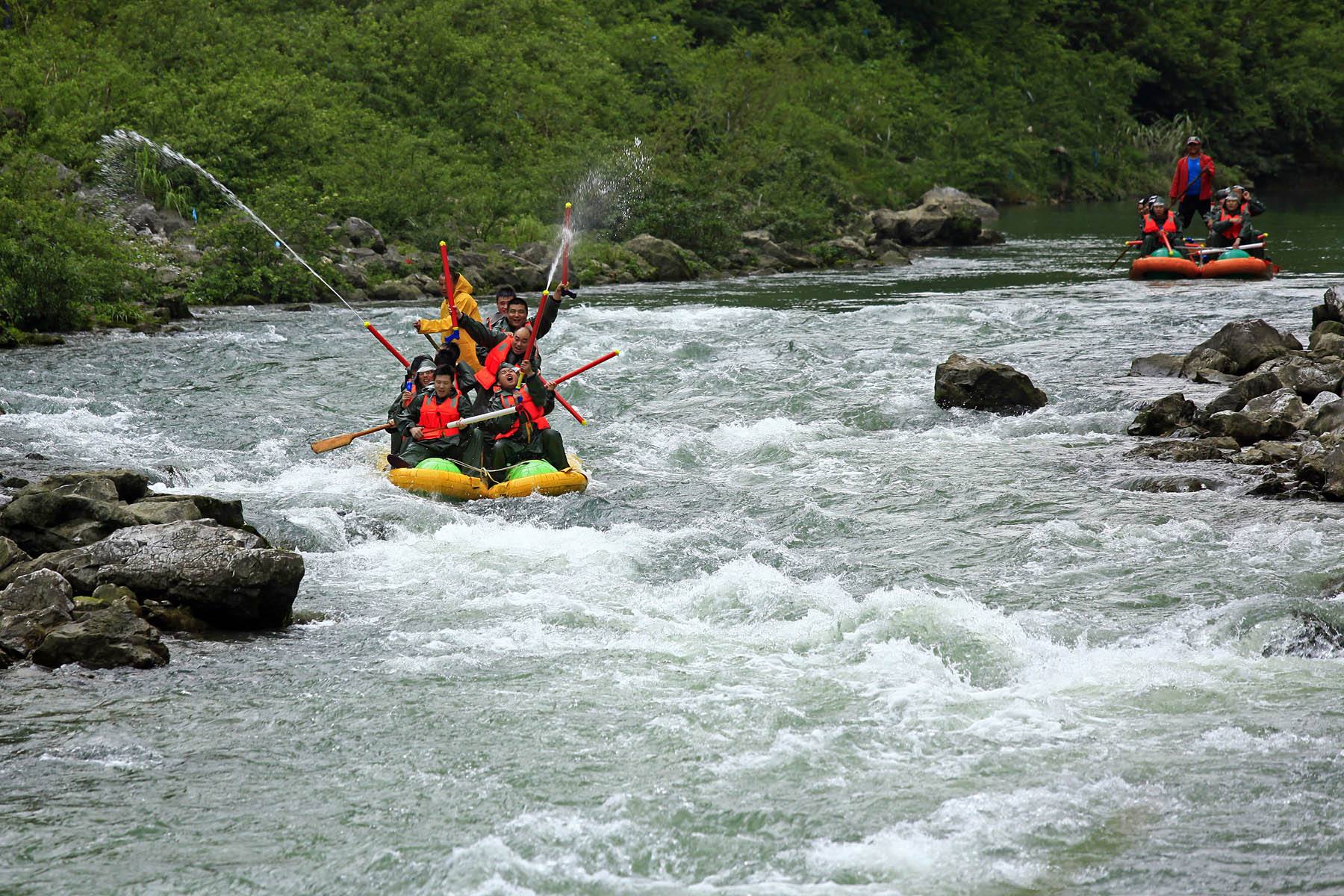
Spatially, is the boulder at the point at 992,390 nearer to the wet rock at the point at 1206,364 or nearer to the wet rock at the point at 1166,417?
the wet rock at the point at 1166,417

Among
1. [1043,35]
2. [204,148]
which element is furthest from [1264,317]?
[1043,35]

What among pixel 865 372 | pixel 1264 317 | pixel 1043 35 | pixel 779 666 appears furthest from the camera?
pixel 1043 35

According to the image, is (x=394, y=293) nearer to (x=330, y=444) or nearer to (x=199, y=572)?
(x=330, y=444)

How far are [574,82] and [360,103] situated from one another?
5283 mm

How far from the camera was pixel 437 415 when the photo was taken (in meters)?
9.70

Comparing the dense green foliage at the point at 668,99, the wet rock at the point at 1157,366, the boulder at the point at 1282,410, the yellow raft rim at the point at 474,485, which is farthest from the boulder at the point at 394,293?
the boulder at the point at 1282,410

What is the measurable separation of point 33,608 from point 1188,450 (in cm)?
724

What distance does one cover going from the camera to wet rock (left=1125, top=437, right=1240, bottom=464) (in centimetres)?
952

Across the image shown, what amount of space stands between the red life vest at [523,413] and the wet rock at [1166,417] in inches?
174

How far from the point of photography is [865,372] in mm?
13500

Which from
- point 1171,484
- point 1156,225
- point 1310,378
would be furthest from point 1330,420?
point 1156,225

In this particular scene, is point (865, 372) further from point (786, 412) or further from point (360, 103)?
point (360, 103)

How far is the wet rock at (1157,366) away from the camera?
1260 centimetres

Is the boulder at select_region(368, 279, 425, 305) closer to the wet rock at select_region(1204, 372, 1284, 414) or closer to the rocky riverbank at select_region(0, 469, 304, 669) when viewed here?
the wet rock at select_region(1204, 372, 1284, 414)
